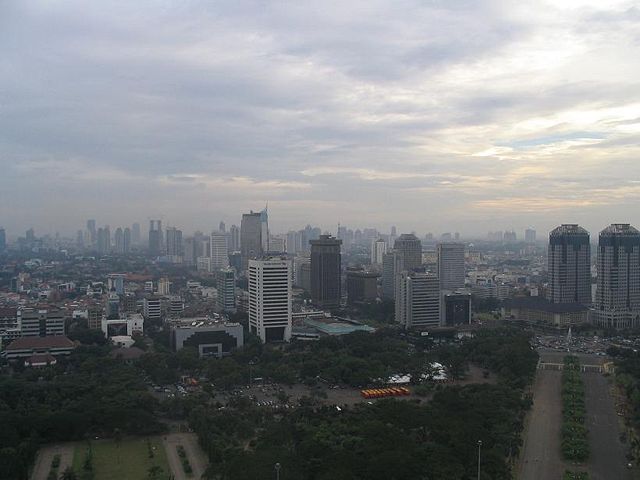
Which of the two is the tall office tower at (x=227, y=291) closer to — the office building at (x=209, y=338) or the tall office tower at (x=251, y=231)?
the office building at (x=209, y=338)

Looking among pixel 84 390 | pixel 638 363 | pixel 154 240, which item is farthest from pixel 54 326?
pixel 154 240

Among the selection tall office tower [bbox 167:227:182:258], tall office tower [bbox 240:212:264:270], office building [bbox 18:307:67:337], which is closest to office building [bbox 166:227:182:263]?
tall office tower [bbox 167:227:182:258]

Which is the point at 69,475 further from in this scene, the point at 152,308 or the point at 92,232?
the point at 92,232

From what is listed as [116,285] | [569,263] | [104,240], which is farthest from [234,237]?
[569,263]

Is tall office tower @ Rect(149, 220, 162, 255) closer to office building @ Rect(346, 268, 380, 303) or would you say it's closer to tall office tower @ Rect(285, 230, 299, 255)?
tall office tower @ Rect(285, 230, 299, 255)

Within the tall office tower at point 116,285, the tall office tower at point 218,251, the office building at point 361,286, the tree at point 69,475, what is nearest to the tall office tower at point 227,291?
the office building at point 361,286
